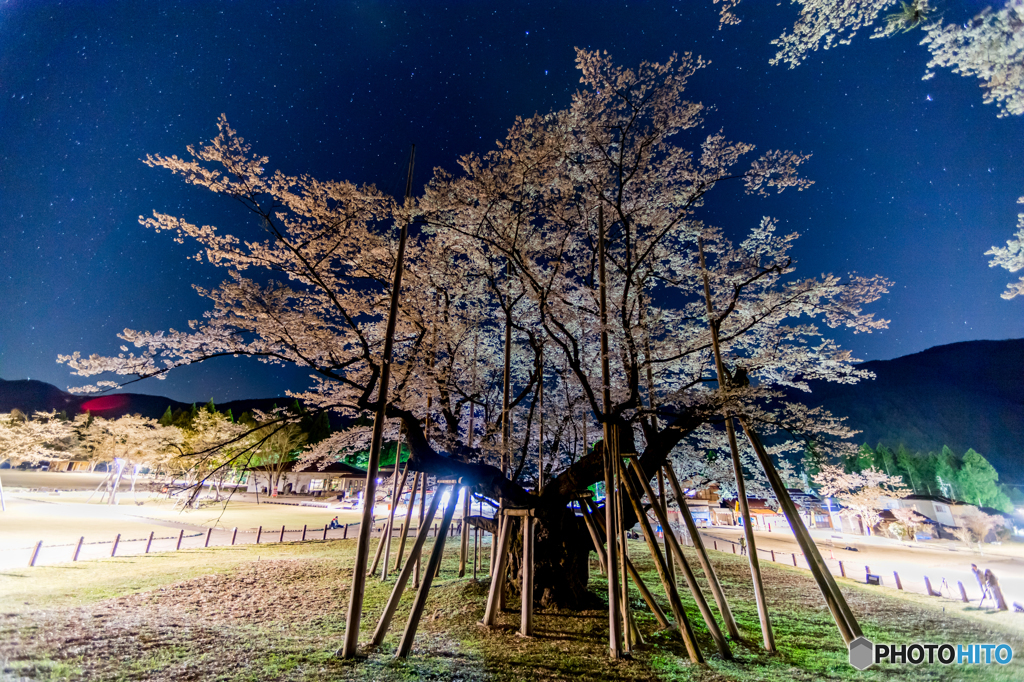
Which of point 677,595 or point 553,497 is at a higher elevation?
point 553,497

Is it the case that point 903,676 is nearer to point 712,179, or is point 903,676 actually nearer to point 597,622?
point 597,622

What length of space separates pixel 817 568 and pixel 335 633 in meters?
7.49

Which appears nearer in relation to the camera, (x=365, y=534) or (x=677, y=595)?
(x=365, y=534)

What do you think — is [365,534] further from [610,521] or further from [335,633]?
[610,521]

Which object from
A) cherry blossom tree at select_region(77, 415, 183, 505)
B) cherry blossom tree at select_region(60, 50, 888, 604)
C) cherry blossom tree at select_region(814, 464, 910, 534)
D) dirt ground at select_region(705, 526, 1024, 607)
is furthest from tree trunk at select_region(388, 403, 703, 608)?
cherry blossom tree at select_region(77, 415, 183, 505)

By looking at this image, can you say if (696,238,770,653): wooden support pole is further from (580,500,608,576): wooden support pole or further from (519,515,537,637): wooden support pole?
(519,515,537,637): wooden support pole

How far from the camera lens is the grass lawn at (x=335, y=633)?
4770 mm

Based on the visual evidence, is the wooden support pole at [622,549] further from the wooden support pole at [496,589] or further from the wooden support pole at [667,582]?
the wooden support pole at [496,589]

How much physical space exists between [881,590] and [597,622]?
1193 cm

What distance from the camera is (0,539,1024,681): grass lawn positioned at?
4770mm

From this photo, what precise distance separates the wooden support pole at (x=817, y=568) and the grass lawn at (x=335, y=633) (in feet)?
1.70

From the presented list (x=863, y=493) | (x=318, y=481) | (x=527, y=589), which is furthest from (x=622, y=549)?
(x=318, y=481)

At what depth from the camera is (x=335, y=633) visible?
6.25 metres

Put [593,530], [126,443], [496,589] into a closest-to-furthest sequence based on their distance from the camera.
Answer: [496,589] → [593,530] → [126,443]
